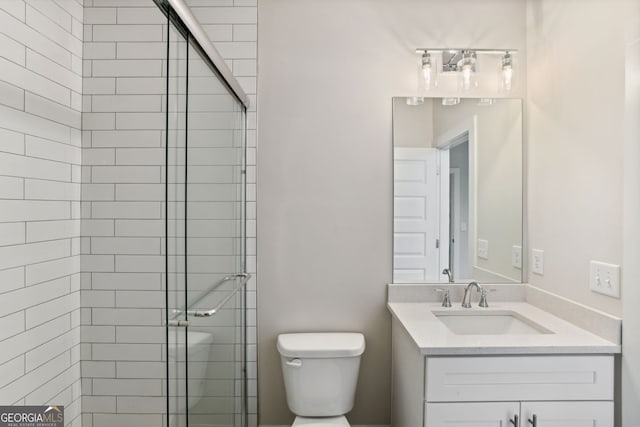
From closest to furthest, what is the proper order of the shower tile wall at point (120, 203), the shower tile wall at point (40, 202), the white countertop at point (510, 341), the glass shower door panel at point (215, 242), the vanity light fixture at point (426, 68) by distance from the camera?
the glass shower door panel at point (215, 242)
the white countertop at point (510, 341)
the shower tile wall at point (40, 202)
the shower tile wall at point (120, 203)
the vanity light fixture at point (426, 68)

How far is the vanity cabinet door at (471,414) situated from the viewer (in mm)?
1516

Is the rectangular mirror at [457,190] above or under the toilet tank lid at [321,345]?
above

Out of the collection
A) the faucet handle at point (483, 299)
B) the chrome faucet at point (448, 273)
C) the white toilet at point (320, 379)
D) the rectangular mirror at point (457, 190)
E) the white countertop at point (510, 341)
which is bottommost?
the white toilet at point (320, 379)

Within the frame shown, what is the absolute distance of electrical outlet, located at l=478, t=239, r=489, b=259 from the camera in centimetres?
224

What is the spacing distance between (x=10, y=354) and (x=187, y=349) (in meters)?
0.91

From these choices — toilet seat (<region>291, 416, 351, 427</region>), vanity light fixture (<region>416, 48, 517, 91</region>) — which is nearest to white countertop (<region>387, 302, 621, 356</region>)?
toilet seat (<region>291, 416, 351, 427</region>)

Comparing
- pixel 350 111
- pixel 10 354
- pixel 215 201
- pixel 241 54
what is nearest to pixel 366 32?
pixel 350 111

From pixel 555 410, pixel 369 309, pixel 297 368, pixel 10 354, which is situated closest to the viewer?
pixel 555 410

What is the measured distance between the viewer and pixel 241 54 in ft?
7.18

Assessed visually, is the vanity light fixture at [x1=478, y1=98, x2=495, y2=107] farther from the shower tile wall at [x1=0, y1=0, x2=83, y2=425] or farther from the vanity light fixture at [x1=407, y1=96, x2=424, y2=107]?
the shower tile wall at [x1=0, y1=0, x2=83, y2=425]

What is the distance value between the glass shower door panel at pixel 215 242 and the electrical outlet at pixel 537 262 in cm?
148

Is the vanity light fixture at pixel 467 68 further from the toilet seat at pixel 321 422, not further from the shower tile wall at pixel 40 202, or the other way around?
the shower tile wall at pixel 40 202

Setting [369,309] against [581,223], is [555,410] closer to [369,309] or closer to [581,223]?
[581,223]

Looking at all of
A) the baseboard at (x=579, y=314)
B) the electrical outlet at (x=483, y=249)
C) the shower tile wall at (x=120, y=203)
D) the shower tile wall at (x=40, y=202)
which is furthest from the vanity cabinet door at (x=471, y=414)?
the shower tile wall at (x=40, y=202)
